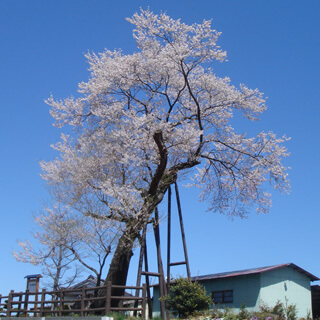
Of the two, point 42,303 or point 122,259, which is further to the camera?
point 122,259

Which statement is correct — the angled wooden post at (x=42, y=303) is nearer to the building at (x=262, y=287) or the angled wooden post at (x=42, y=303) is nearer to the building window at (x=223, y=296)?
the building at (x=262, y=287)

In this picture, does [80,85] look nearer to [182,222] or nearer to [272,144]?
[182,222]

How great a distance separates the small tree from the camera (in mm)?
17281

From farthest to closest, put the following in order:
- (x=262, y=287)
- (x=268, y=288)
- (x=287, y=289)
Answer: (x=287, y=289)
(x=268, y=288)
(x=262, y=287)

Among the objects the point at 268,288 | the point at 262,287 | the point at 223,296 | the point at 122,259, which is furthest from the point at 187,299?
the point at 223,296

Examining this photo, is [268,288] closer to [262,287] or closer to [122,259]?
[262,287]

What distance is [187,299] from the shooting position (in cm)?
1738

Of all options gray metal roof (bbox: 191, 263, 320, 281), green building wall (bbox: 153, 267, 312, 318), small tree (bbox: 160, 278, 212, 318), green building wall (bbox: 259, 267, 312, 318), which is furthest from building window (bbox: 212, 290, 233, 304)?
small tree (bbox: 160, 278, 212, 318)

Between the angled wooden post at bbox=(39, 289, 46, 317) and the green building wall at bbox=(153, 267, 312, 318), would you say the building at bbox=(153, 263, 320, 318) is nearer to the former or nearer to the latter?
the green building wall at bbox=(153, 267, 312, 318)

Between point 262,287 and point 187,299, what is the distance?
27.7 feet

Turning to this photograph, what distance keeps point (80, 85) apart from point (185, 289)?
11232mm

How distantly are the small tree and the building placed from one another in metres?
6.45

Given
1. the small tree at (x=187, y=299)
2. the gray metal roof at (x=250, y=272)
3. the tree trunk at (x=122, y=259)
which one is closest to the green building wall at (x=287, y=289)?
the gray metal roof at (x=250, y=272)

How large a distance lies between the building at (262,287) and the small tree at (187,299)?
6.45m
